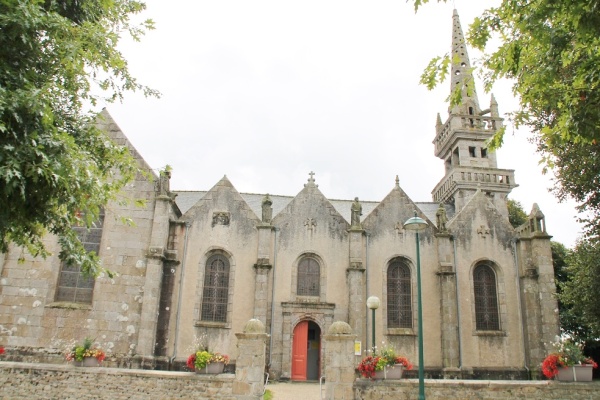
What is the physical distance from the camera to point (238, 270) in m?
20.7

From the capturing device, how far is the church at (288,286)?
18.9 meters

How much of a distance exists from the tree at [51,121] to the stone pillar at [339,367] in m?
6.36

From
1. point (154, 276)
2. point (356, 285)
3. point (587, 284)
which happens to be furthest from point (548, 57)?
point (154, 276)

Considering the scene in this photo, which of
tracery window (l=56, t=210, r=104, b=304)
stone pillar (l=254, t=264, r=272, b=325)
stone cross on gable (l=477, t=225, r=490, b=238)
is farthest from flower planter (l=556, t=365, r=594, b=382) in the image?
tracery window (l=56, t=210, r=104, b=304)

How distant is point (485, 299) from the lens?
2116 cm

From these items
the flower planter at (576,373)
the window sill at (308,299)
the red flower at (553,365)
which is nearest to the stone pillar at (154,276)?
the window sill at (308,299)

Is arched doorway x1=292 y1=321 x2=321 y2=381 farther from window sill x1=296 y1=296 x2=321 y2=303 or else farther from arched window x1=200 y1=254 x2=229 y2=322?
arched window x1=200 y1=254 x2=229 y2=322

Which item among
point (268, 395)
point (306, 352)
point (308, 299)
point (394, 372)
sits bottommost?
point (268, 395)

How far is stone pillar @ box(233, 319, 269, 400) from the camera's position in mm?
12800

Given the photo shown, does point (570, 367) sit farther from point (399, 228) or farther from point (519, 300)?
point (399, 228)

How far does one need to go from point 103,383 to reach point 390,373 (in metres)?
8.31

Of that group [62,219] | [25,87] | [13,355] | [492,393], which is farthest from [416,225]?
[13,355]

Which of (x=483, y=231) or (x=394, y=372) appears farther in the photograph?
(x=483, y=231)

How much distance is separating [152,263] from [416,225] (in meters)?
11.2
